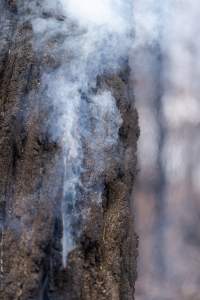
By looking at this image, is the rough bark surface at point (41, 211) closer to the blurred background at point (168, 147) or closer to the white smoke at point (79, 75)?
the white smoke at point (79, 75)

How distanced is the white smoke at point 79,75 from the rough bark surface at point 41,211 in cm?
4

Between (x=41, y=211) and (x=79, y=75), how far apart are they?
67cm

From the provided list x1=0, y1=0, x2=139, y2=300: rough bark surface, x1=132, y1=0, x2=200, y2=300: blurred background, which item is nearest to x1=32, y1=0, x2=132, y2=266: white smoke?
x1=0, y1=0, x2=139, y2=300: rough bark surface

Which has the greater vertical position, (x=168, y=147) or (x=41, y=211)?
(x=168, y=147)

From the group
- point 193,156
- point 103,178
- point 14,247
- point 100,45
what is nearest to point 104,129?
point 103,178

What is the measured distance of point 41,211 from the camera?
195 centimetres

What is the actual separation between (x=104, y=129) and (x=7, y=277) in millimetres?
755

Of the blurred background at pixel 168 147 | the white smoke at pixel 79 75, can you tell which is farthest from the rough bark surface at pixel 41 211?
the blurred background at pixel 168 147

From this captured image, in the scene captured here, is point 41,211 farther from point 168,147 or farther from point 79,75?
point 168,147

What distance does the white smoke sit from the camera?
207 centimetres

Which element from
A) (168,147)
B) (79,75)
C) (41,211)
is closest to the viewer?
(41,211)

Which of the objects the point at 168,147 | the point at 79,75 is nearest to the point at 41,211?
the point at 79,75

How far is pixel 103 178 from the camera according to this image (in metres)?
2.12

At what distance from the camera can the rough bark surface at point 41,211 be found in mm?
1898
